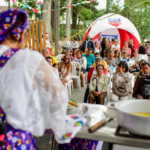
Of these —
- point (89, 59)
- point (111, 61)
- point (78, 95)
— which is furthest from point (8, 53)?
point (89, 59)

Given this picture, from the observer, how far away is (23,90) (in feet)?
3.93

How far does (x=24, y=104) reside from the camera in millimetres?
1209

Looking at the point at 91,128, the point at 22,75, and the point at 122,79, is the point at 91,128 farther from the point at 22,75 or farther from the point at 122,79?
the point at 122,79

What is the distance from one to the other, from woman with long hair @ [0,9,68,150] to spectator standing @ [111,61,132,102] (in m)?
2.88

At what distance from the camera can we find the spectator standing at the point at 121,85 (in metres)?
4.02

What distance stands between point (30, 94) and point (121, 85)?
3.05 metres

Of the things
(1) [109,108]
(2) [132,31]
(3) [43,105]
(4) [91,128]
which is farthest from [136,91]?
(2) [132,31]

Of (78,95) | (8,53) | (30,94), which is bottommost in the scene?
(78,95)

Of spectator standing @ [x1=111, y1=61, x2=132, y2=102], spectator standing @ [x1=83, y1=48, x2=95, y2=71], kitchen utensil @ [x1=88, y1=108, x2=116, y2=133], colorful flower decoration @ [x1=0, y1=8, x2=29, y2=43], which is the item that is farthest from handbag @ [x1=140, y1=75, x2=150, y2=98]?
spectator standing @ [x1=83, y1=48, x2=95, y2=71]

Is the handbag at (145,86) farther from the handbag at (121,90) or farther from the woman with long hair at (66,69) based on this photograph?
the woman with long hair at (66,69)

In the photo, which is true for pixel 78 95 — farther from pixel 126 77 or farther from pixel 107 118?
pixel 107 118

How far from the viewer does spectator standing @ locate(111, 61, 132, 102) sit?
4020mm

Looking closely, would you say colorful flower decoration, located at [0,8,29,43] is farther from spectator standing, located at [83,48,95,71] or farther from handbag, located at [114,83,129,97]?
spectator standing, located at [83,48,95,71]

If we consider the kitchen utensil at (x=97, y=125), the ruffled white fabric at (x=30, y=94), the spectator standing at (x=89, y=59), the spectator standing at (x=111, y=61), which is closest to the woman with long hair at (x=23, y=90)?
the ruffled white fabric at (x=30, y=94)
